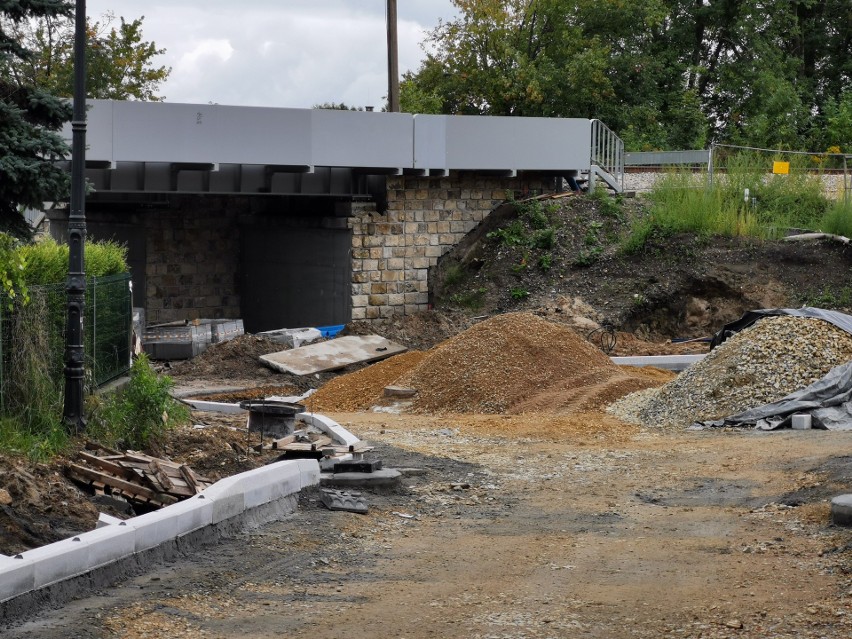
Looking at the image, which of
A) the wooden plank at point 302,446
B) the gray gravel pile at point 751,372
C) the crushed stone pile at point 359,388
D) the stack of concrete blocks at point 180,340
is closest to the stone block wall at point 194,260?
the stack of concrete blocks at point 180,340

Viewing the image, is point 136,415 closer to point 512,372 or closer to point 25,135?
point 25,135

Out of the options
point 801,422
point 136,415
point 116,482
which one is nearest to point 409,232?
point 801,422

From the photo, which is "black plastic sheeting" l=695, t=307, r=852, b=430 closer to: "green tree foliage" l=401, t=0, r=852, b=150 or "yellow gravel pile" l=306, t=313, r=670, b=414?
"yellow gravel pile" l=306, t=313, r=670, b=414

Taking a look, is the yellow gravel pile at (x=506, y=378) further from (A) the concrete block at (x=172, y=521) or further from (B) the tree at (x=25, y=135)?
(A) the concrete block at (x=172, y=521)

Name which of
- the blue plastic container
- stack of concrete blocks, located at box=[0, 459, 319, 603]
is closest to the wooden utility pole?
the blue plastic container

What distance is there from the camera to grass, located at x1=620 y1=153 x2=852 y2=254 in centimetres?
3281

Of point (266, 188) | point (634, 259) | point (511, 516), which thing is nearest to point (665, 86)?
point (634, 259)

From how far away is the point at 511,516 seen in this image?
38.9ft

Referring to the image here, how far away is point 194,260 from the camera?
1475 inches

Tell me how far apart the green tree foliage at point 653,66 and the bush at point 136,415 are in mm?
34548

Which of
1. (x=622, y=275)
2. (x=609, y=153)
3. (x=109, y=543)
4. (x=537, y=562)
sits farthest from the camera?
(x=609, y=153)

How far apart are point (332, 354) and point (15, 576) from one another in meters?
19.8

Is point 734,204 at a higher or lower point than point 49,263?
higher

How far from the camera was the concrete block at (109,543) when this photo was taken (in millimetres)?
8555
